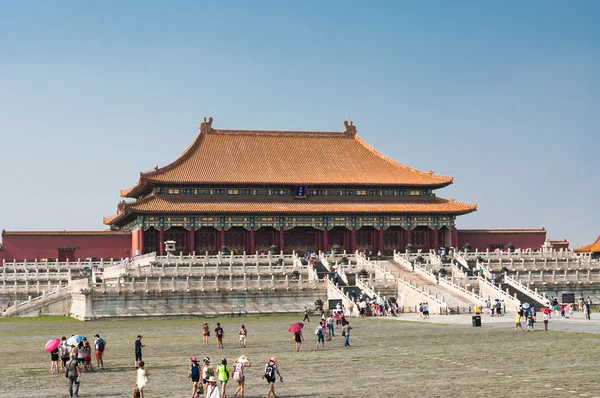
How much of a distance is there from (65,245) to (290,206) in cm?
1903

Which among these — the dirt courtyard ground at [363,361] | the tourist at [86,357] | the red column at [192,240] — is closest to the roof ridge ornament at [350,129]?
the red column at [192,240]

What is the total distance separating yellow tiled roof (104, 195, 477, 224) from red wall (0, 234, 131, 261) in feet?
9.31

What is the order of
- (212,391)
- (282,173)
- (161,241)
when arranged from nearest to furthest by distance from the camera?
1. (212,391)
2. (161,241)
3. (282,173)

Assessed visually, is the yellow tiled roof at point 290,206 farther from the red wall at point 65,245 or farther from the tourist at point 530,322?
the tourist at point 530,322

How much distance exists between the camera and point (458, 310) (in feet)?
172

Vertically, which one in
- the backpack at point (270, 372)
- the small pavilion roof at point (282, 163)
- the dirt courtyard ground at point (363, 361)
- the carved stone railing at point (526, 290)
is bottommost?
the dirt courtyard ground at point (363, 361)

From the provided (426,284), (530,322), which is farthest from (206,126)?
(530,322)

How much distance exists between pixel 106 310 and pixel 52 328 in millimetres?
6181

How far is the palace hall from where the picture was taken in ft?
261

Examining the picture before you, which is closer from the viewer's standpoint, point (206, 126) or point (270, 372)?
point (270, 372)

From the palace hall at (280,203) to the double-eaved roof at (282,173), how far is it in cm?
9

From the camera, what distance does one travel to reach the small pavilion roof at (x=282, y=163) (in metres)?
82.6

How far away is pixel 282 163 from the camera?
284 ft

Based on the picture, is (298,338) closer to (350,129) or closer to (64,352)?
(64,352)
